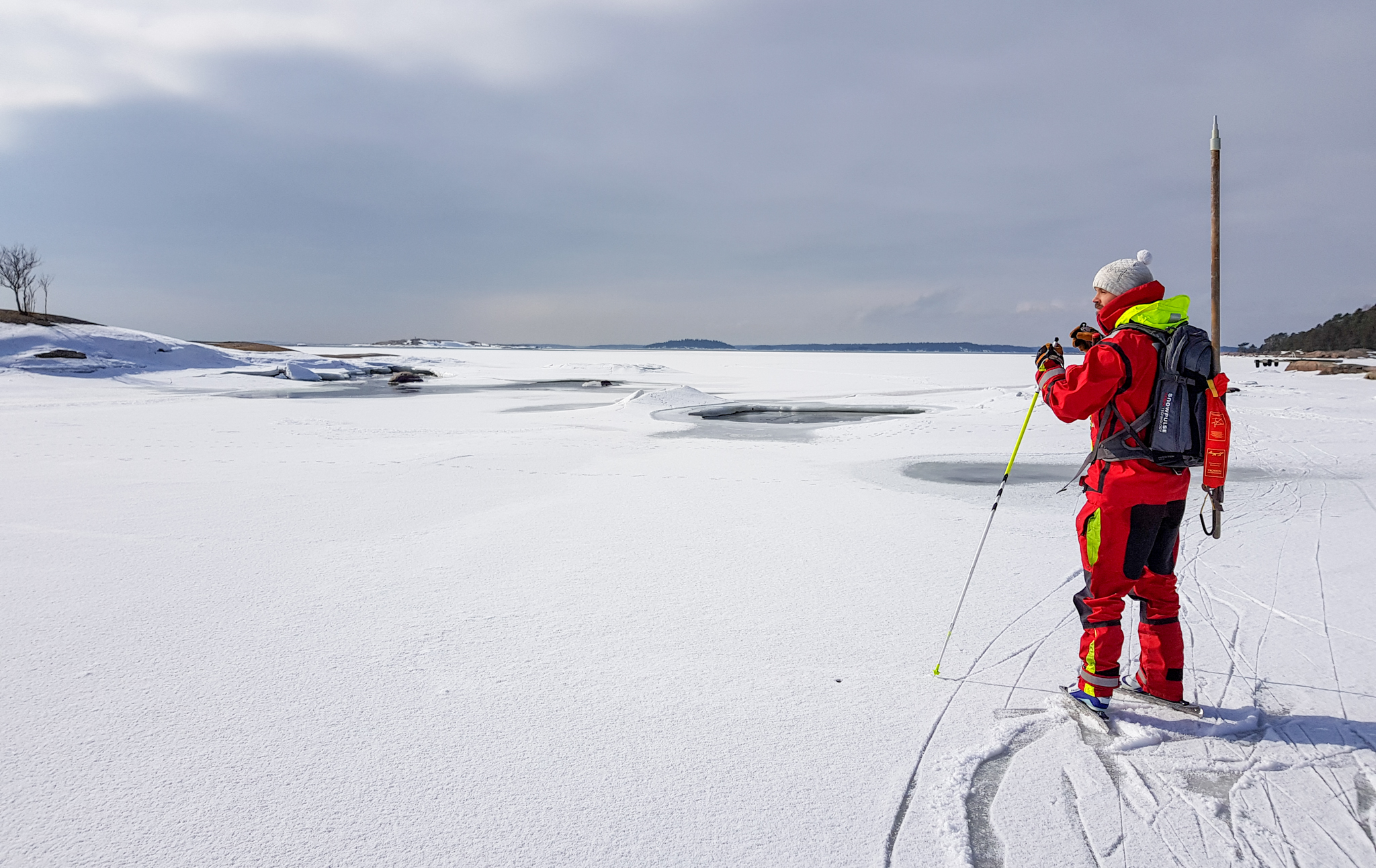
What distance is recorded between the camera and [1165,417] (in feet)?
8.71

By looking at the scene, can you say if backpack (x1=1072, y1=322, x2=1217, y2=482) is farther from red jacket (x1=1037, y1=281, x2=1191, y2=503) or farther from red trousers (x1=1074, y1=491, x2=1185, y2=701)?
red trousers (x1=1074, y1=491, x2=1185, y2=701)

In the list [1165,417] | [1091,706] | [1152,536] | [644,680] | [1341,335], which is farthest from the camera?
[1341,335]

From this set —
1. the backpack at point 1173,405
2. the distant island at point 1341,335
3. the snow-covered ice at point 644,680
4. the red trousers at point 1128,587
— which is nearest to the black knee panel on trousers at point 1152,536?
the red trousers at point 1128,587

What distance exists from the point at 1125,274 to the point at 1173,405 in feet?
1.93

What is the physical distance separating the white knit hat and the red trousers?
847 millimetres

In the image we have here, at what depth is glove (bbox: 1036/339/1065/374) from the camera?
2.85 metres

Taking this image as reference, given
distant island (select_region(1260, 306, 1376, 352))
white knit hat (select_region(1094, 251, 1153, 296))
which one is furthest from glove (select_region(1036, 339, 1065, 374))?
distant island (select_region(1260, 306, 1376, 352))

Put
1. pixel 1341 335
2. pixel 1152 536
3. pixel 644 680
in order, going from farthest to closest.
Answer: pixel 1341 335 → pixel 644 680 → pixel 1152 536

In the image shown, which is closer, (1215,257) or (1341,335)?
(1215,257)

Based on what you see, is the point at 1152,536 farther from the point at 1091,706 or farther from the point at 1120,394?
the point at 1091,706

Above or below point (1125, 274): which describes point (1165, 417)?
below

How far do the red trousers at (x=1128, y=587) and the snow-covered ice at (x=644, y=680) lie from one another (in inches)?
7.9

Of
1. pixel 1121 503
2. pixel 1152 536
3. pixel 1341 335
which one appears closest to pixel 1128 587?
pixel 1152 536

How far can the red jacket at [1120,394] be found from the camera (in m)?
2.67
